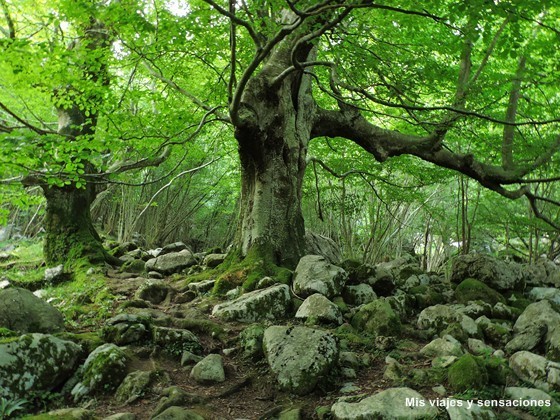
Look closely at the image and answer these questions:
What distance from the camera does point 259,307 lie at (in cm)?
538

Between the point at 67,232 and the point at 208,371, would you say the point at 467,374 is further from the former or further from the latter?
the point at 67,232

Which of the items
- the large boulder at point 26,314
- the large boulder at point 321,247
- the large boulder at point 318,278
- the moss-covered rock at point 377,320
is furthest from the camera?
the large boulder at point 321,247

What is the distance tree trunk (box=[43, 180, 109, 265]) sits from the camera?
8.83 meters

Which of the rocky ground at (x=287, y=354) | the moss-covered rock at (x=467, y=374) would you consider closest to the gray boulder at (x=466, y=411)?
the rocky ground at (x=287, y=354)

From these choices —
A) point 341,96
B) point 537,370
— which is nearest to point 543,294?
point 537,370

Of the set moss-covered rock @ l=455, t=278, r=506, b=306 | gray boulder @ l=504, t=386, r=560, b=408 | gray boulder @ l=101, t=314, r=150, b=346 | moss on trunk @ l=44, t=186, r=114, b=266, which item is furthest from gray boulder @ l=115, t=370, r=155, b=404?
moss on trunk @ l=44, t=186, r=114, b=266

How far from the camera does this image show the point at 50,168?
17.2 feet

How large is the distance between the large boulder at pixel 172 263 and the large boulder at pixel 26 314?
3.78 metres

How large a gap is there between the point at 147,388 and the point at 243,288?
265 cm

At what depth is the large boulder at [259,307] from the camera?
536 centimetres

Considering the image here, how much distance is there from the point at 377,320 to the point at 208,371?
2.27 m

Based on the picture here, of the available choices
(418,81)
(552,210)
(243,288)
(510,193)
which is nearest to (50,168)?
(243,288)

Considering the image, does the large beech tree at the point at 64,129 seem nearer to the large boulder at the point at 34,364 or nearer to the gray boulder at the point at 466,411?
the large boulder at the point at 34,364

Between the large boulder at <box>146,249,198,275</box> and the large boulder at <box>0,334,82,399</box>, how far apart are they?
464 cm
